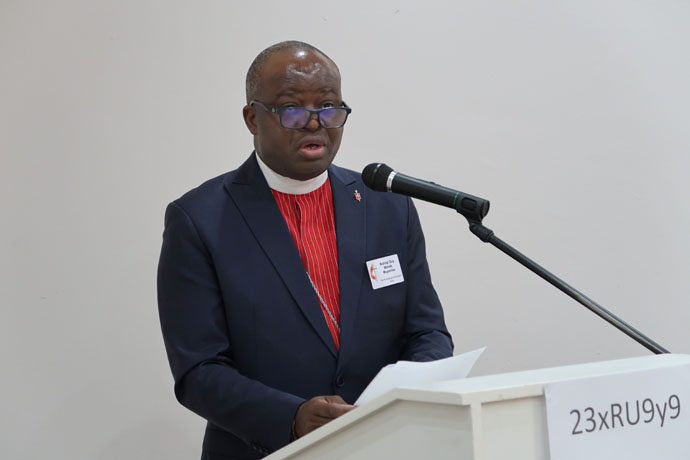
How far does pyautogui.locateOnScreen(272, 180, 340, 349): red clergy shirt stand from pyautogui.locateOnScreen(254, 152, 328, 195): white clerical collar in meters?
0.01

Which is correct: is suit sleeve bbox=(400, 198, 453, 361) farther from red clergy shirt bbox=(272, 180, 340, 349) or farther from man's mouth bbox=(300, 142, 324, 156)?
man's mouth bbox=(300, 142, 324, 156)

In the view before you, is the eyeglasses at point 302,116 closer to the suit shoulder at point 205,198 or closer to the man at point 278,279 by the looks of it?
the man at point 278,279

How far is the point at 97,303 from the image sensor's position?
2.75 m

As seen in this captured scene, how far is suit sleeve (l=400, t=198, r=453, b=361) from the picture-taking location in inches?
80.5

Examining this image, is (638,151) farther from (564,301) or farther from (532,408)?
(532,408)

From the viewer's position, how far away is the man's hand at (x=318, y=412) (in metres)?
1.52

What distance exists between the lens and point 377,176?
5.25 feet

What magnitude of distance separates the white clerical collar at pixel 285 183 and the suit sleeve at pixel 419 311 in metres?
0.29

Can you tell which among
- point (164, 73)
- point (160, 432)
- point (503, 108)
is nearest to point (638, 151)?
point (503, 108)

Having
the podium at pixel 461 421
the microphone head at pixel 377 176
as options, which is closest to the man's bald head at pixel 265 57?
the microphone head at pixel 377 176

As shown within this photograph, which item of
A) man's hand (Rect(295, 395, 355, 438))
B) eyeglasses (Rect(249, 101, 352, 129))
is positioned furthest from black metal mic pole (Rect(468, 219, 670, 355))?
eyeglasses (Rect(249, 101, 352, 129))

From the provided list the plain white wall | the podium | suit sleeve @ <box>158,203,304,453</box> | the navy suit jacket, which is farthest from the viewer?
the plain white wall

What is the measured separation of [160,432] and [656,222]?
1966 millimetres

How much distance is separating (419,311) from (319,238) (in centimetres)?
32
